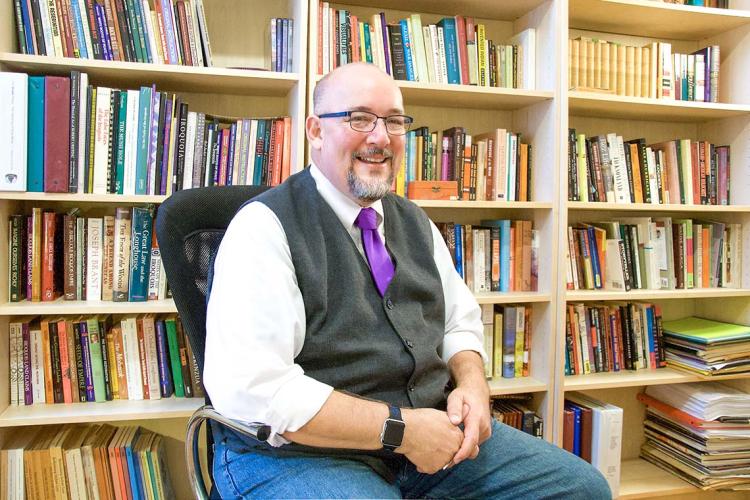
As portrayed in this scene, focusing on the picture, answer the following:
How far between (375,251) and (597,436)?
4.30 feet

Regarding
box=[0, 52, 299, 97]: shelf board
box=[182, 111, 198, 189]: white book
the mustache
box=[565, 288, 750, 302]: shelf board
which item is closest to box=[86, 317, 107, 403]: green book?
box=[182, 111, 198, 189]: white book

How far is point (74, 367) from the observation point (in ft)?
6.00

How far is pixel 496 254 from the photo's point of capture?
2201 millimetres

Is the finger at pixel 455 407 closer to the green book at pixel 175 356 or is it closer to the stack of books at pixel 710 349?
the green book at pixel 175 356

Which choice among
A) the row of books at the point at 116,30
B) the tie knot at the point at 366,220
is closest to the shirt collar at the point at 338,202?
the tie knot at the point at 366,220

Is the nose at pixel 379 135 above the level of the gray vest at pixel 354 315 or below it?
above

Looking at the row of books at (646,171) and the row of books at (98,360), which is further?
the row of books at (646,171)

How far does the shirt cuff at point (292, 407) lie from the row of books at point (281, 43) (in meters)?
1.19

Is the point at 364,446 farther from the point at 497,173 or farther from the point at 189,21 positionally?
the point at 189,21

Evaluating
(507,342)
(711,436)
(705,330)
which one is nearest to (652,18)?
(705,330)

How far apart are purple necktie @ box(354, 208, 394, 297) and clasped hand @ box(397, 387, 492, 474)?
1.00ft

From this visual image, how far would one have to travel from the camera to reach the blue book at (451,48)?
208 cm

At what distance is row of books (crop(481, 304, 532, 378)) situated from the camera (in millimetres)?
2199

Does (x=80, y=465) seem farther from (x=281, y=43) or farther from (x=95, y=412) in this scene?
(x=281, y=43)
